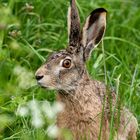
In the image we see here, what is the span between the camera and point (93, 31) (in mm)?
7035

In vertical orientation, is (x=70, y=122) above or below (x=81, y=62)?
below

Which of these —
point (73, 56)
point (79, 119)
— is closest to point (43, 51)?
point (73, 56)

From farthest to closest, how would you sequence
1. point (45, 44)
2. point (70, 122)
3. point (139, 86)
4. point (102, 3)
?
point (102, 3)
point (45, 44)
point (139, 86)
point (70, 122)

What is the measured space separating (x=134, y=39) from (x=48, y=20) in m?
0.90

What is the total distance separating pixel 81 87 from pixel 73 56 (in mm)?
244

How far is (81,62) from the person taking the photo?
6867mm

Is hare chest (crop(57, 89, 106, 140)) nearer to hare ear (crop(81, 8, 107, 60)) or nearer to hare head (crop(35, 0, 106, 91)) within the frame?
hare head (crop(35, 0, 106, 91))

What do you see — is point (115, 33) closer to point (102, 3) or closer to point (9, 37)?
point (102, 3)

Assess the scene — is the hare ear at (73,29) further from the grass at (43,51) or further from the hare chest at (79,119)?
the hare chest at (79,119)

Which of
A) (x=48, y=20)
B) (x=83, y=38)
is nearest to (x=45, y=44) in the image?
(x=48, y=20)

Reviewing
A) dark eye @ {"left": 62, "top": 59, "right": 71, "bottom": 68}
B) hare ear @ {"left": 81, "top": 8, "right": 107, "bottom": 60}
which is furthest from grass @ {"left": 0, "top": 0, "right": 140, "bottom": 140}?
dark eye @ {"left": 62, "top": 59, "right": 71, "bottom": 68}

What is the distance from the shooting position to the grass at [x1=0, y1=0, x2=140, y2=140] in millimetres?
6820

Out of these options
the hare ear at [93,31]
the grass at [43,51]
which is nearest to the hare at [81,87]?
the hare ear at [93,31]

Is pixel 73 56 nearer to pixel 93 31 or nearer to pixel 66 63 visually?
pixel 66 63
